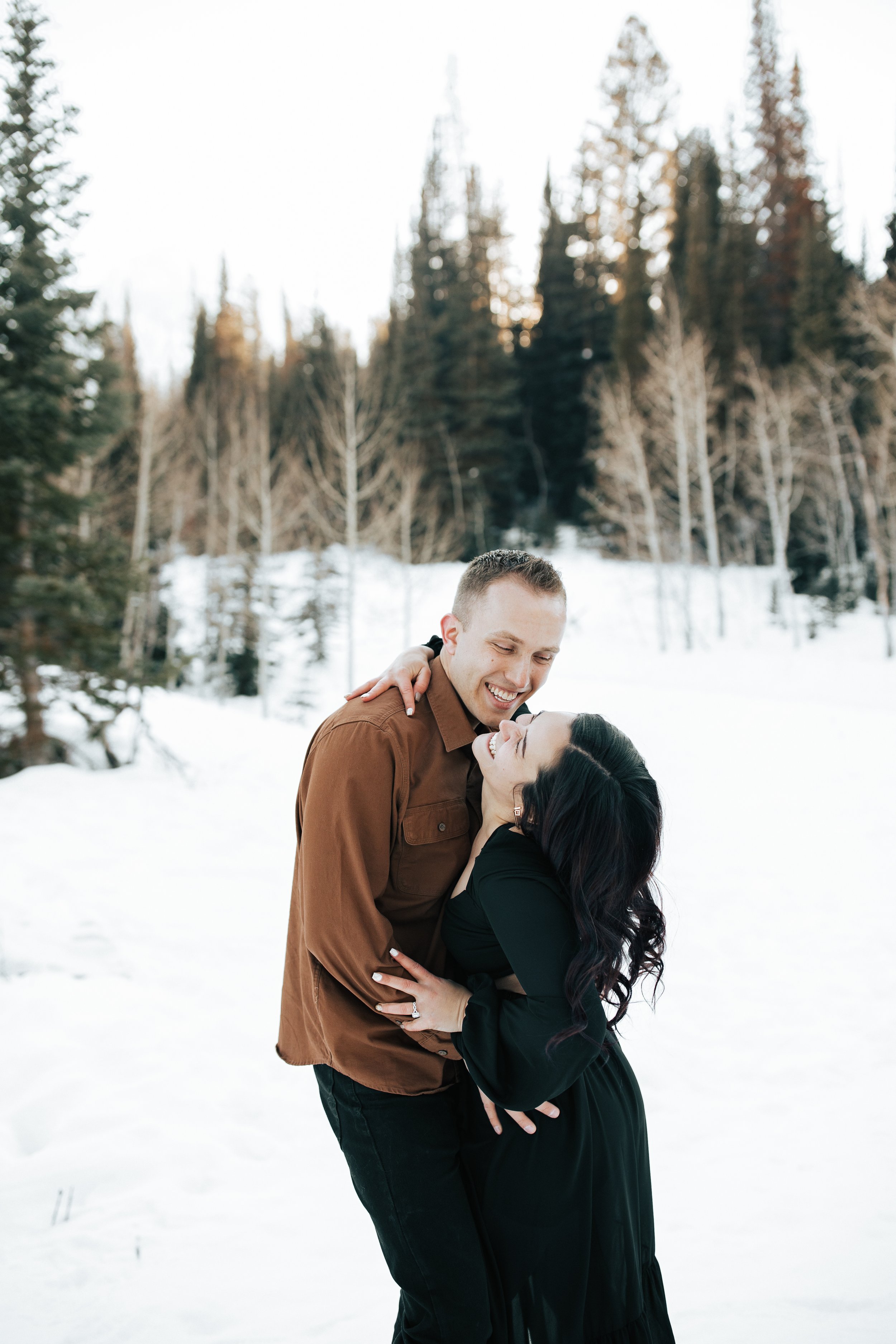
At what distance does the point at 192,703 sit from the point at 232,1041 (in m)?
9.34

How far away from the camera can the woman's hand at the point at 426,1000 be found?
66.5 inches

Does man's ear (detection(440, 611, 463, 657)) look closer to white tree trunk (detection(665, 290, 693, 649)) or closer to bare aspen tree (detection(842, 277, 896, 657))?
white tree trunk (detection(665, 290, 693, 649))

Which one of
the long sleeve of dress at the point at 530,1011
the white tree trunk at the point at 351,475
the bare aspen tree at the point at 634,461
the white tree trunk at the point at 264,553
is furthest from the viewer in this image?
the bare aspen tree at the point at 634,461

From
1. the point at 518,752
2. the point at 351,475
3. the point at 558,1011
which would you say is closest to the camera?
the point at 558,1011

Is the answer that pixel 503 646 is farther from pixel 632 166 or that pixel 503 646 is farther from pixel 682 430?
pixel 632 166

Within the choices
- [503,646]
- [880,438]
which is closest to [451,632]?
[503,646]

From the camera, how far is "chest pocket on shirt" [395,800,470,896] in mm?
1862

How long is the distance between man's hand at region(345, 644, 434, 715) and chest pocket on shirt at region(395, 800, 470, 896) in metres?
0.25

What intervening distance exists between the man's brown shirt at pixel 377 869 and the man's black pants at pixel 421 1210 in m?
0.07

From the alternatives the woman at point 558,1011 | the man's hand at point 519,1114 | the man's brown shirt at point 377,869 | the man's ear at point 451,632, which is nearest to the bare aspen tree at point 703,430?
the man's ear at point 451,632

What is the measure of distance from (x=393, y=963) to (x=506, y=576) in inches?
38.9

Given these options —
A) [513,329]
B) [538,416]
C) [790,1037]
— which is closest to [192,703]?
[790,1037]

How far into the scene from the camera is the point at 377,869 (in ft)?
5.88

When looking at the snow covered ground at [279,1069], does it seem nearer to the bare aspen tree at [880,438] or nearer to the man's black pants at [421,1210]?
the man's black pants at [421,1210]
